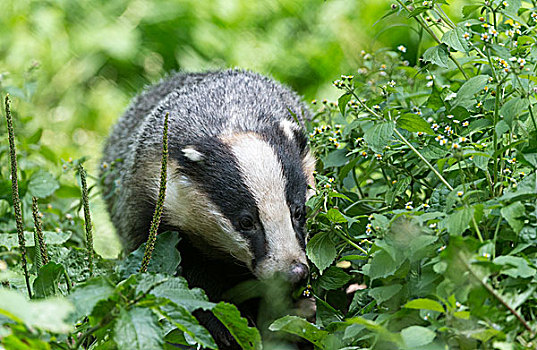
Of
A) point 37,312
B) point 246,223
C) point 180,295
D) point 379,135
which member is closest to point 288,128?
point 246,223

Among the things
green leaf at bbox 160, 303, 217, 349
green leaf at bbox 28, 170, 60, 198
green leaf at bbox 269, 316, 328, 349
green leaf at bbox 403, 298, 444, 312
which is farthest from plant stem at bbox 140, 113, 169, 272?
green leaf at bbox 28, 170, 60, 198

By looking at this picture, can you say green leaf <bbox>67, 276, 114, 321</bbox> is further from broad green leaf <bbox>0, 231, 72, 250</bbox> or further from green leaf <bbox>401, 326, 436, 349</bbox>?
broad green leaf <bbox>0, 231, 72, 250</bbox>

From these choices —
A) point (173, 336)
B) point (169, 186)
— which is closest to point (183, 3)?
point (169, 186)

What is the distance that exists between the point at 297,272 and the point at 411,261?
636mm

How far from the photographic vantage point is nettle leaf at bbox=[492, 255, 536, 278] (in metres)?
1.92

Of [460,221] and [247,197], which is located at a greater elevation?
[247,197]

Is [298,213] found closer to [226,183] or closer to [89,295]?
[226,183]

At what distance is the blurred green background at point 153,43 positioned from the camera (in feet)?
20.6

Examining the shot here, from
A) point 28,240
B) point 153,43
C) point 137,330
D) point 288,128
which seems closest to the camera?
point 137,330

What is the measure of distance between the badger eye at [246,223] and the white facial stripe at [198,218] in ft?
0.14

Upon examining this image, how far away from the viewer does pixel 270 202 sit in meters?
2.89

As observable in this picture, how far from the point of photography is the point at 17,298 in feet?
5.81

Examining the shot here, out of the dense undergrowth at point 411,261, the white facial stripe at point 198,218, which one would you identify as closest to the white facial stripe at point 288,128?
the dense undergrowth at point 411,261

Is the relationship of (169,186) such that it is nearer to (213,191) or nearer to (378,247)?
(213,191)
